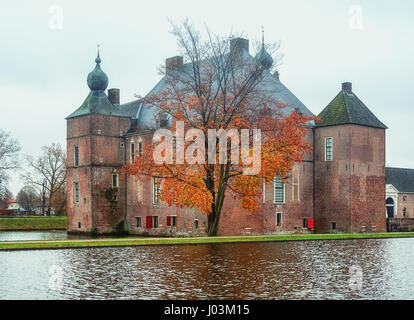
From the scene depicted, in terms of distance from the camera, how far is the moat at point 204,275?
13102 mm

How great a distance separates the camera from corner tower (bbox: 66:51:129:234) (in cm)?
4869

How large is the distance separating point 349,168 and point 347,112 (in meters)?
4.34

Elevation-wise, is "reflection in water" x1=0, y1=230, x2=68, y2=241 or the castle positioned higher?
the castle

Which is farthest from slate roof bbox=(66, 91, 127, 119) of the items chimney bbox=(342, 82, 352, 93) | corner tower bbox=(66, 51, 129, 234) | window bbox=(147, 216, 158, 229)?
chimney bbox=(342, 82, 352, 93)

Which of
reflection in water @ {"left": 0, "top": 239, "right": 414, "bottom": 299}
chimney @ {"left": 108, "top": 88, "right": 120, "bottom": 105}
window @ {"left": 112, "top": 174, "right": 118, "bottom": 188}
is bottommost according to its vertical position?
reflection in water @ {"left": 0, "top": 239, "right": 414, "bottom": 299}

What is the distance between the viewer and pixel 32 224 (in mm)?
62000

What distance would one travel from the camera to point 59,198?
83562 millimetres

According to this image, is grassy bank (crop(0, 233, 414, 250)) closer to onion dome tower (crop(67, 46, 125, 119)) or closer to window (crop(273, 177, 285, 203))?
window (crop(273, 177, 285, 203))

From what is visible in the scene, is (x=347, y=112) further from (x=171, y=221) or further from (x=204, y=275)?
(x=204, y=275)

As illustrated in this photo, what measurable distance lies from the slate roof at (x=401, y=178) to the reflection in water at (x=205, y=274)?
171 feet

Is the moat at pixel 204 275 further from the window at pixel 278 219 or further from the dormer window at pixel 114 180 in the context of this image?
the dormer window at pixel 114 180

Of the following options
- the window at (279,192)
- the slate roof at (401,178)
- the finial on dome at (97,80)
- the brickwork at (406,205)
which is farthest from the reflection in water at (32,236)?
the slate roof at (401,178)
